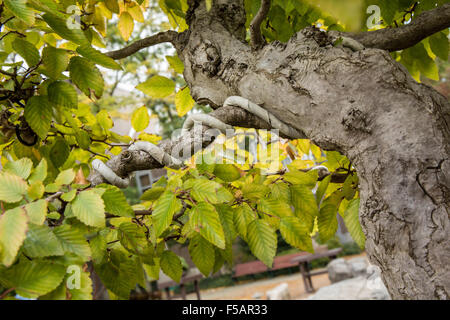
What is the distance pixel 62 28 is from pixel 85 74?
17cm

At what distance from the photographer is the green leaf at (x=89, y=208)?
27.5 inches

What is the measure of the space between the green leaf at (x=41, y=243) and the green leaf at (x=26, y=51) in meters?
0.62

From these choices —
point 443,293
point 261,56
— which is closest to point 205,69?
point 261,56

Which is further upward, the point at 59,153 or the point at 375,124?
the point at 59,153

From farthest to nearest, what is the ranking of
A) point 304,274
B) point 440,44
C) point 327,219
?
point 304,274 → point 440,44 → point 327,219

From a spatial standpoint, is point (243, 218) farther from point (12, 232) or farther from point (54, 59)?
point (54, 59)

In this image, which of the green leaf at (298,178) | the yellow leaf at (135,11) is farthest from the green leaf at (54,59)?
the yellow leaf at (135,11)

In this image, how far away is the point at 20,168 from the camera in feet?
2.50

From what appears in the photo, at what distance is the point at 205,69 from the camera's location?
1181 millimetres

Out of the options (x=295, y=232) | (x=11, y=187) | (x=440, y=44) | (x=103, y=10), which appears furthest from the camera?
(x=103, y=10)

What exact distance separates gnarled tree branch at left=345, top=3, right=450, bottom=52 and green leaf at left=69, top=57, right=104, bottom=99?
743 millimetres

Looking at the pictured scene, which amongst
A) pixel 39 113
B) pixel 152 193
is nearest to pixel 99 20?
pixel 39 113

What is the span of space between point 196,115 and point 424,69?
1222mm
